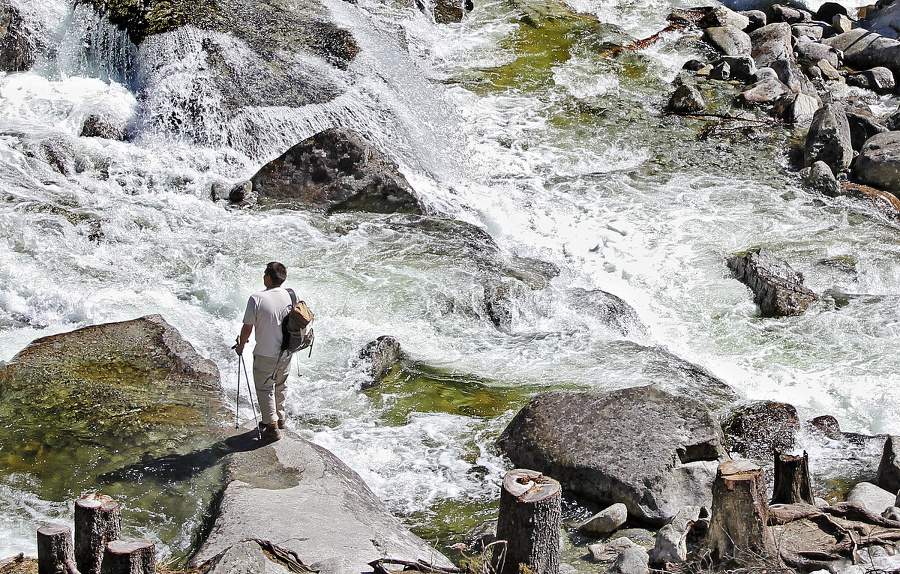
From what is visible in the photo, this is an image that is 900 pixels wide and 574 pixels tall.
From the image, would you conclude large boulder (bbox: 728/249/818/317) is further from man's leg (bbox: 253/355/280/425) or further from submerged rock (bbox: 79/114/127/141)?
submerged rock (bbox: 79/114/127/141)

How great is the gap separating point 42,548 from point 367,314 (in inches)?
238

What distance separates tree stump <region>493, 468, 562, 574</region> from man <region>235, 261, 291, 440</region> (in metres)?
2.72

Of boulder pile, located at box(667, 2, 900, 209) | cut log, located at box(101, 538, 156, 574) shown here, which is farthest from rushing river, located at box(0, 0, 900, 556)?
cut log, located at box(101, 538, 156, 574)

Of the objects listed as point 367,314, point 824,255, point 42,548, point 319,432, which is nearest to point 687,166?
point 824,255

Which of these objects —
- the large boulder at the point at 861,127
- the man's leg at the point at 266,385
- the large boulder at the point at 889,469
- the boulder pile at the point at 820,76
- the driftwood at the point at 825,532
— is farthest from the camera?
the large boulder at the point at 861,127

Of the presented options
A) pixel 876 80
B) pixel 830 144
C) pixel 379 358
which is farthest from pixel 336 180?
pixel 876 80

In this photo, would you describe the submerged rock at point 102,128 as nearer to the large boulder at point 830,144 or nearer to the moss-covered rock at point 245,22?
the moss-covered rock at point 245,22

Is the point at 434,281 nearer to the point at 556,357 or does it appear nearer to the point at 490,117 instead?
the point at 556,357

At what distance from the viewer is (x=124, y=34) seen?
14844 mm

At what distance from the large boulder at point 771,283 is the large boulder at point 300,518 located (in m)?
6.38

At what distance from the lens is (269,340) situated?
7.16 meters

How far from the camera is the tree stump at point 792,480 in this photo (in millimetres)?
6406

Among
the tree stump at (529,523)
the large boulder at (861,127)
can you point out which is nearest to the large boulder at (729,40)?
the large boulder at (861,127)

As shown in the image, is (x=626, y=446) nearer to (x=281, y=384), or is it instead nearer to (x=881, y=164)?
(x=281, y=384)
